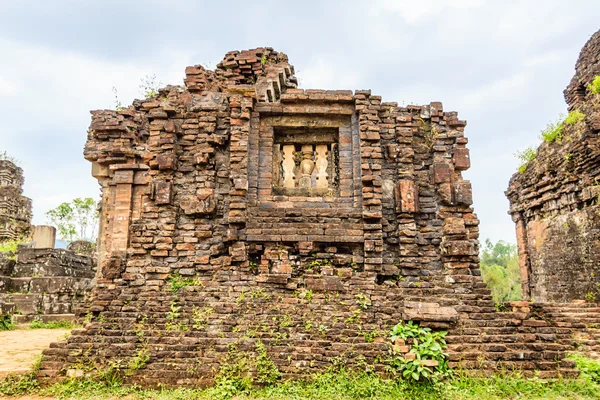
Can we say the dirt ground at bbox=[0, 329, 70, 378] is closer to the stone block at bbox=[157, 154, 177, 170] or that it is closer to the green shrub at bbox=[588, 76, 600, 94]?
the stone block at bbox=[157, 154, 177, 170]

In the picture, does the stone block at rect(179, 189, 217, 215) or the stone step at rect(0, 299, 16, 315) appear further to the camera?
the stone step at rect(0, 299, 16, 315)

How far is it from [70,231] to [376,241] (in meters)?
30.3

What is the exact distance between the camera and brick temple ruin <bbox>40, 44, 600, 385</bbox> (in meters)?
5.86

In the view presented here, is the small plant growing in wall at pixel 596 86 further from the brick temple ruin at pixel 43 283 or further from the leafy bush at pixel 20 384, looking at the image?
the brick temple ruin at pixel 43 283

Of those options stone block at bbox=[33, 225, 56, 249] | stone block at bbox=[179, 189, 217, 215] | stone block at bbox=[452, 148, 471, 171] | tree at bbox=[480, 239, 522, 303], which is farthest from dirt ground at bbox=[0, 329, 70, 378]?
tree at bbox=[480, 239, 522, 303]

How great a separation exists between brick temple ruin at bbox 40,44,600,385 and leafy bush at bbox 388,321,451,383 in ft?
0.52

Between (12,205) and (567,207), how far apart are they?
70.7 ft

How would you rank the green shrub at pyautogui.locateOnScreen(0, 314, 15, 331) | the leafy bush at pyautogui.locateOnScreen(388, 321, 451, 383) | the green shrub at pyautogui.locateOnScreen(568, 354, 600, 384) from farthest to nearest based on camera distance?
the green shrub at pyautogui.locateOnScreen(0, 314, 15, 331) → the green shrub at pyautogui.locateOnScreen(568, 354, 600, 384) → the leafy bush at pyautogui.locateOnScreen(388, 321, 451, 383)

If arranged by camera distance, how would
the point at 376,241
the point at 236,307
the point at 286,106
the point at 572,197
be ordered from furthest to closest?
the point at 572,197 → the point at 286,106 → the point at 376,241 → the point at 236,307

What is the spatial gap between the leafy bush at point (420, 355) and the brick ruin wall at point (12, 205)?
18.5 metres

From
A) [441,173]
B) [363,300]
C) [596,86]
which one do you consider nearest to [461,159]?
[441,173]

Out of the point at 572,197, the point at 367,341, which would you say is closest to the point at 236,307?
the point at 367,341

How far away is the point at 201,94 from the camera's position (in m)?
8.42

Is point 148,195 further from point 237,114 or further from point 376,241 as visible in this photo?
point 376,241
